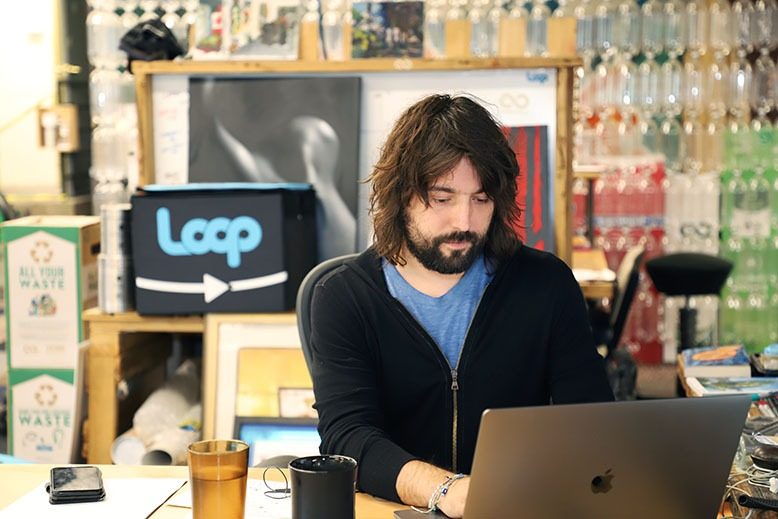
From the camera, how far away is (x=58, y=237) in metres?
3.96

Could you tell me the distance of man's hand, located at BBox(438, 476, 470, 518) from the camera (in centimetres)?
176

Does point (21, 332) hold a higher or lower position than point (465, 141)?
lower

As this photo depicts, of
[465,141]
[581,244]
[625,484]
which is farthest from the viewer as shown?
[581,244]

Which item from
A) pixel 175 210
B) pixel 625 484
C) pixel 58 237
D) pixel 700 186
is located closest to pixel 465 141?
pixel 625 484

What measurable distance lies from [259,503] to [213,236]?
1.80 meters

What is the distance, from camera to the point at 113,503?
1852 millimetres

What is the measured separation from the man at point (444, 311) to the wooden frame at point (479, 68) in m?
1.32

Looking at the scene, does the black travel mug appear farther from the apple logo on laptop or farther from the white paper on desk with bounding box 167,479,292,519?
the apple logo on laptop

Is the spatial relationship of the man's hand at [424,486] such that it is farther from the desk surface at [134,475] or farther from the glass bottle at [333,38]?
the glass bottle at [333,38]

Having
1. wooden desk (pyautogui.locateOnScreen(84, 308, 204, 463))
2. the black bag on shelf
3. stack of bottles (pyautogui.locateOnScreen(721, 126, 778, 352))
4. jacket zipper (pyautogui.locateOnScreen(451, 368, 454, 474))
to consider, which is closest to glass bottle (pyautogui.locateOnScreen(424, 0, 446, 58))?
the black bag on shelf

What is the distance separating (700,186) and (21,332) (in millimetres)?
4052

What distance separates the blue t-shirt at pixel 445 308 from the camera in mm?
2279

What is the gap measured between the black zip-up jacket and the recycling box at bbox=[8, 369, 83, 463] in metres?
1.93

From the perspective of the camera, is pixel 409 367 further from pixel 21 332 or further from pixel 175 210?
pixel 21 332
